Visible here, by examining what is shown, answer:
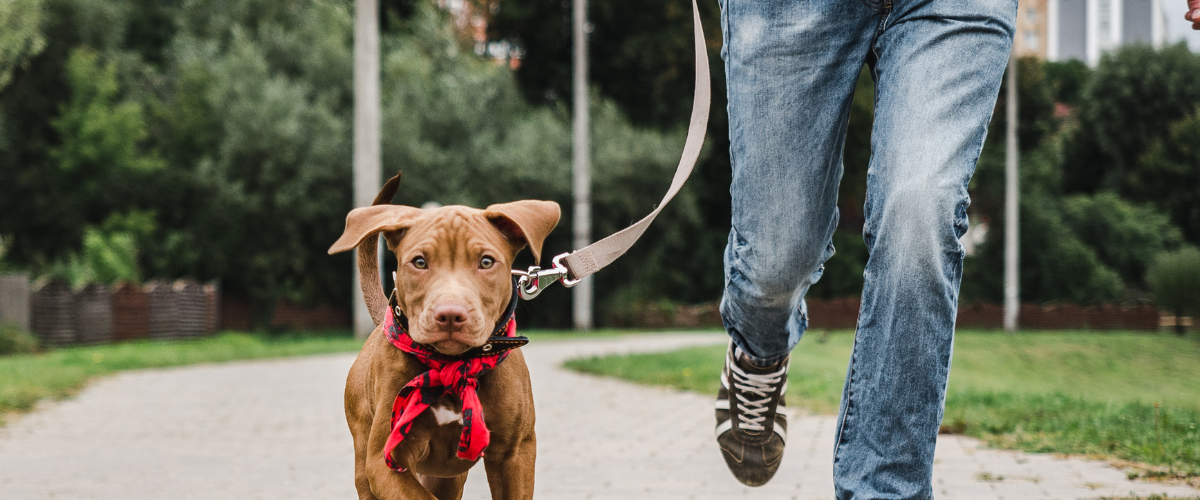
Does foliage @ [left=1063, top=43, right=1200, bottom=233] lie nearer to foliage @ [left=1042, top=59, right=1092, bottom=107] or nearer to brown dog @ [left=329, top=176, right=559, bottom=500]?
foliage @ [left=1042, top=59, right=1092, bottom=107]

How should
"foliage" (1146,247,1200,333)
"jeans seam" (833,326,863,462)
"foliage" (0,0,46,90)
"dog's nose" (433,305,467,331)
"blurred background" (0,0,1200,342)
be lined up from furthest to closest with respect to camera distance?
"foliage" (1146,247,1200,333) < "blurred background" (0,0,1200,342) < "foliage" (0,0,46,90) < "jeans seam" (833,326,863,462) < "dog's nose" (433,305,467,331)

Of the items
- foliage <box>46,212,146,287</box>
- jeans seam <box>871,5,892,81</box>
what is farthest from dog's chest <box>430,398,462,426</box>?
foliage <box>46,212,146,287</box>

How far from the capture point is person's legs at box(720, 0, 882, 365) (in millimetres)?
2500

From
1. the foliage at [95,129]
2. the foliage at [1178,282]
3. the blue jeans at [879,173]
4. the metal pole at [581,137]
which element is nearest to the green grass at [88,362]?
the foliage at [95,129]

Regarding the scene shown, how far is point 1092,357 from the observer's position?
22.4m

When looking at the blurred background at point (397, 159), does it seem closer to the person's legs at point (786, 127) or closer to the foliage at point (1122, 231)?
the foliage at point (1122, 231)

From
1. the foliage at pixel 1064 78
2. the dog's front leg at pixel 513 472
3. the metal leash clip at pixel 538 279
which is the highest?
the foliage at pixel 1064 78

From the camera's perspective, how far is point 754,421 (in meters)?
3.17

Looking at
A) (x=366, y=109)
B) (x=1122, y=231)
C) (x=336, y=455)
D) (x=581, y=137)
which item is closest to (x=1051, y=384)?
(x=581, y=137)

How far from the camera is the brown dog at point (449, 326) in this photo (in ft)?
7.29

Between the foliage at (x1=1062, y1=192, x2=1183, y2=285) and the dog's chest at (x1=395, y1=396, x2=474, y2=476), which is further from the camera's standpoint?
the foliage at (x1=1062, y1=192, x2=1183, y2=285)

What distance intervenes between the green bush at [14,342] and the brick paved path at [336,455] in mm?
7304

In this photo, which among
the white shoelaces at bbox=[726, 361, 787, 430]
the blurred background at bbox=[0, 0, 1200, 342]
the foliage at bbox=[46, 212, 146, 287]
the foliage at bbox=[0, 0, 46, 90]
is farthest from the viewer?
the blurred background at bbox=[0, 0, 1200, 342]

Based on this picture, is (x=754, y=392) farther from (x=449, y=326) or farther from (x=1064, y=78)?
(x=1064, y=78)
